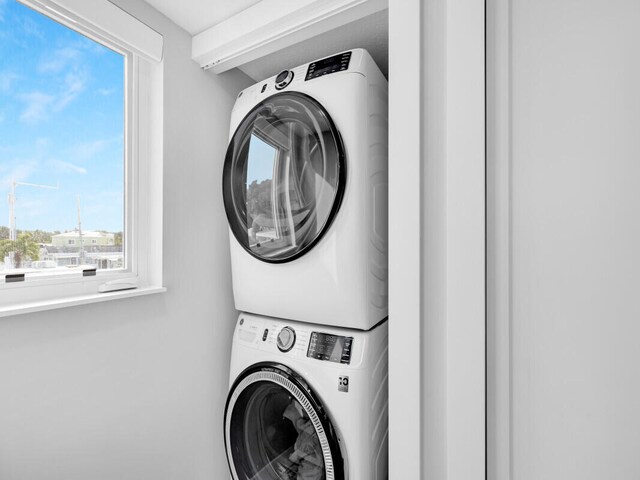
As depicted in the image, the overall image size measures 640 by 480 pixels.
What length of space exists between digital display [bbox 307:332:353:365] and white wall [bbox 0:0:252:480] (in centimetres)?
64

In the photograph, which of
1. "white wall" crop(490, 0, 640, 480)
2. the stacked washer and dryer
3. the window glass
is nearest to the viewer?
"white wall" crop(490, 0, 640, 480)

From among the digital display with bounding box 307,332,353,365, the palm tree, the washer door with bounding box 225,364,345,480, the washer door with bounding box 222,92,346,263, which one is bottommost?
the washer door with bounding box 225,364,345,480

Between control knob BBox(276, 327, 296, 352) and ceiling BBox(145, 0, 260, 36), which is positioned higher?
ceiling BBox(145, 0, 260, 36)

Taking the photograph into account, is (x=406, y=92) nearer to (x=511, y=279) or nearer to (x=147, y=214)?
(x=511, y=279)

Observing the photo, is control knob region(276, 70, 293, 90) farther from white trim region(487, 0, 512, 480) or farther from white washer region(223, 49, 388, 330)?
white trim region(487, 0, 512, 480)

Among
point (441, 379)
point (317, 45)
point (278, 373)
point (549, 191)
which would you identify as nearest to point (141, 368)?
point (278, 373)

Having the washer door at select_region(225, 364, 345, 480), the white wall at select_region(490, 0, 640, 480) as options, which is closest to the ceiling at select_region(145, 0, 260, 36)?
the white wall at select_region(490, 0, 640, 480)

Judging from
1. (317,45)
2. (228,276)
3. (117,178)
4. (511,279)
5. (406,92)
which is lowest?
(228,276)

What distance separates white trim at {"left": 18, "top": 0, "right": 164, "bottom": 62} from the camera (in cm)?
99

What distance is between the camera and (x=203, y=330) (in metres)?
1.47

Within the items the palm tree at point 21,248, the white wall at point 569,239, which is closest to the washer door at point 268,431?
the white wall at point 569,239

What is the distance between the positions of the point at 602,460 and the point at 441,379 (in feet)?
1.00

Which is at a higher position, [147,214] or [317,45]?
[317,45]

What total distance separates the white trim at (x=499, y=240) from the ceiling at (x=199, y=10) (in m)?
1.05
